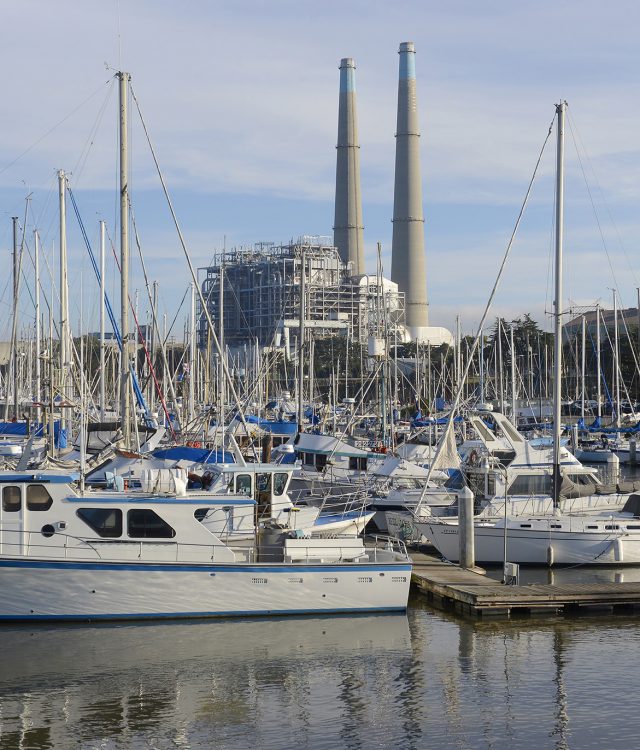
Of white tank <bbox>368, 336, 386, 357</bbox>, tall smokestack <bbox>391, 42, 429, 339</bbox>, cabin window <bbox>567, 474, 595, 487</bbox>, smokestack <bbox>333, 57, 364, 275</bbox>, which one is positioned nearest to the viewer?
cabin window <bbox>567, 474, 595, 487</bbox>

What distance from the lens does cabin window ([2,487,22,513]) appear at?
22922mm

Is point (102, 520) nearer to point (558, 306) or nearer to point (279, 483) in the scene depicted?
point (279, 483)

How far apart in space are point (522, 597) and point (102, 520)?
9.31 m

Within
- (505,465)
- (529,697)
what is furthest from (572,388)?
(529,697)

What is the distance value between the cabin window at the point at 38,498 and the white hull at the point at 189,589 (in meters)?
1.21

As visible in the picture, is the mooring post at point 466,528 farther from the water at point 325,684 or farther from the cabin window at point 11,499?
the cabin window at point 11,499

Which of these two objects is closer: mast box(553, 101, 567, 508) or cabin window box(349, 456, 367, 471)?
mast box(553, 101, 567, 508)

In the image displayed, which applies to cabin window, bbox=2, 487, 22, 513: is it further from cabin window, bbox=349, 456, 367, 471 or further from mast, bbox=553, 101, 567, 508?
cabin window, bbox=349, 456, 367, 471

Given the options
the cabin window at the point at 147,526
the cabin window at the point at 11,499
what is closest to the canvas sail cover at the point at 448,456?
the cabin window at the point at 147,526

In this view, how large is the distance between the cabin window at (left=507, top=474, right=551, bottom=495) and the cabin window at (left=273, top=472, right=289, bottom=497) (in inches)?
360

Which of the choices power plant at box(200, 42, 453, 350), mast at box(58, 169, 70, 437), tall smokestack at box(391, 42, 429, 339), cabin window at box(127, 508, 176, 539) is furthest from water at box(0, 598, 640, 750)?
tall smokestack at box(391, 42, 429, 339)

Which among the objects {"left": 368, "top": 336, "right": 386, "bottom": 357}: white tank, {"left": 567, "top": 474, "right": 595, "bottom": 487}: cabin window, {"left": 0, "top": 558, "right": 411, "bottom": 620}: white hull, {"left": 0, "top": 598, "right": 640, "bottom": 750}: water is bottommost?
{"left": 0, "top": 598, "right": 640, "bottom": 750}: water

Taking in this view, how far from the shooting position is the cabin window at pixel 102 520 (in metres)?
23.1

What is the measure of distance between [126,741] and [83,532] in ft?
21.9
